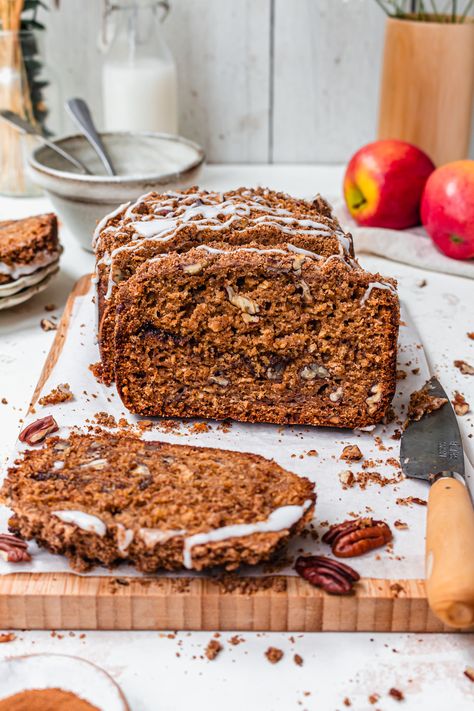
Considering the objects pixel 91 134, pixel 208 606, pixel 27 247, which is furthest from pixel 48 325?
pixel 208 606

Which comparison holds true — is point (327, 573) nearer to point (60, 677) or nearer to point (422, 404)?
point (60, 677)

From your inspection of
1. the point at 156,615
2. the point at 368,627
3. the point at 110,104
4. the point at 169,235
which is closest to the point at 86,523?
the point at 156,615

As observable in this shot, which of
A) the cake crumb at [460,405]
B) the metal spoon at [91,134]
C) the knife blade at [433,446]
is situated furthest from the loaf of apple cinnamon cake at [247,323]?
the metal spoon at [91,134]

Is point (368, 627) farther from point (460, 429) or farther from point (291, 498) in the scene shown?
point (460, 429)

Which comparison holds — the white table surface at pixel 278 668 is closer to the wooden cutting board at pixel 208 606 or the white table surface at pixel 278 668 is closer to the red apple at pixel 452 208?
the wooden cutting board at pixel 208 606

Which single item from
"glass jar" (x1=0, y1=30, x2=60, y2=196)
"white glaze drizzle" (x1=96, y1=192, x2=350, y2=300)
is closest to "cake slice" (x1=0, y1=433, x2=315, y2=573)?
"white glaze drizzle" (x1=96, y1=192, x2=350, y2=300)

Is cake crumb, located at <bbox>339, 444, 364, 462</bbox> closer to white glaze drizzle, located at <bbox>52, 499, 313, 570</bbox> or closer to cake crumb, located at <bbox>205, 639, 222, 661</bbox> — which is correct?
white glaze drizzle, located at <bbox>52, 499, 313, 570</bbox>

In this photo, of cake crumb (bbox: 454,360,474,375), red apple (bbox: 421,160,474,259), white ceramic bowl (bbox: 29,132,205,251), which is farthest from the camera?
red apple (bbox: 421,160,474,259)
